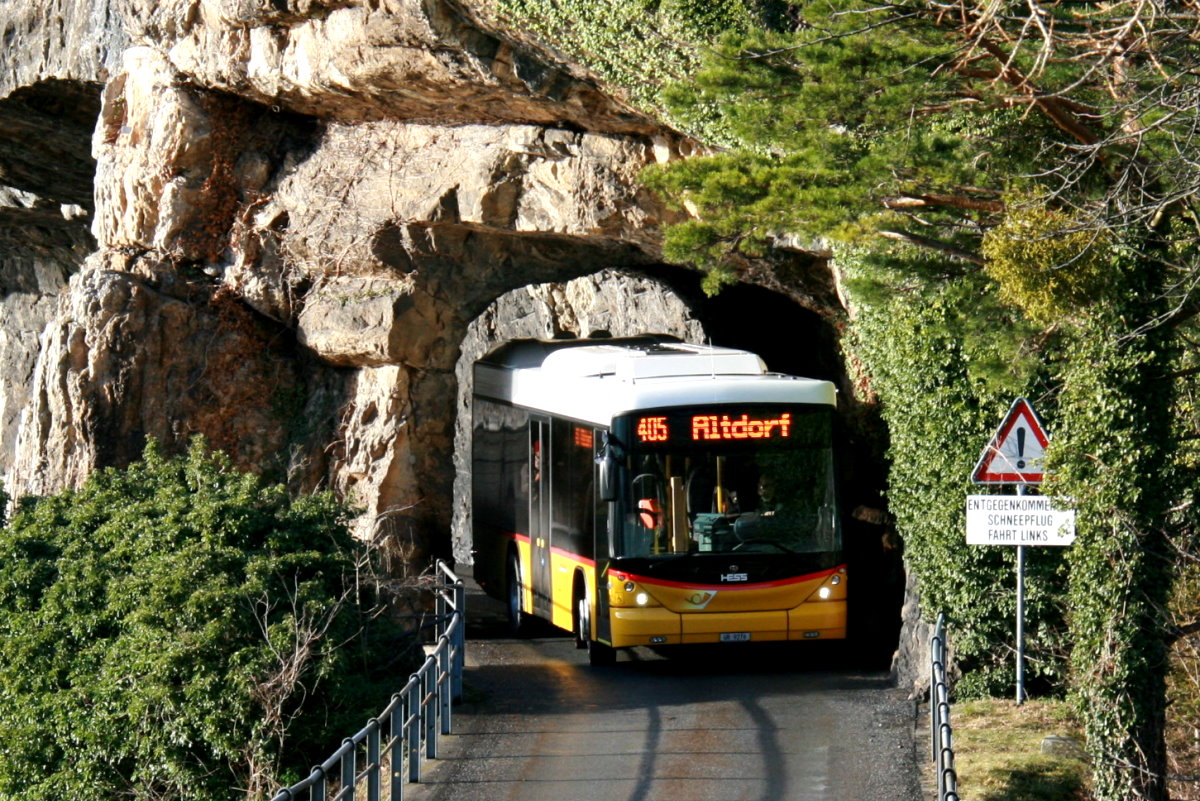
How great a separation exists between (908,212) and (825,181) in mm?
1106

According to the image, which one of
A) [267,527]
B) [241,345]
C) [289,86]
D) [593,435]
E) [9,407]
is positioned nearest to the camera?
[267,527]

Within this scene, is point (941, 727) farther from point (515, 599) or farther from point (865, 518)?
point (515, 599)

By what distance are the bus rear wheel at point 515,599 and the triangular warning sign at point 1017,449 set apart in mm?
7420

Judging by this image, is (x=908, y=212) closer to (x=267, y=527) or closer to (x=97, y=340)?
(x=267, y=527)

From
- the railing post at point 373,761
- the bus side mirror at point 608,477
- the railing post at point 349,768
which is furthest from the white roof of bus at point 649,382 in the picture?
the railing post at point 349,768

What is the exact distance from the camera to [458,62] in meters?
17.8

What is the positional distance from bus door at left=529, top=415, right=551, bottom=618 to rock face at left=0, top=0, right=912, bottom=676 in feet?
9.15

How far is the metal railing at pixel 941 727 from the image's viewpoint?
29.7ft

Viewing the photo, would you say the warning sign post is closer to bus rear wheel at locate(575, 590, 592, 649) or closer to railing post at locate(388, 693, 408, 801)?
bus rear wheel at locate(575, 590, 592, 649)

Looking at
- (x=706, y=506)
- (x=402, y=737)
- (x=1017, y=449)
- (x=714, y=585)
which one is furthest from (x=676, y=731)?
(x=1017, y=449)

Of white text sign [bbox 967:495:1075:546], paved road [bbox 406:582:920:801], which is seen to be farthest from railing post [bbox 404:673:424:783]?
white text sign [bbox 967:495:1075:546]

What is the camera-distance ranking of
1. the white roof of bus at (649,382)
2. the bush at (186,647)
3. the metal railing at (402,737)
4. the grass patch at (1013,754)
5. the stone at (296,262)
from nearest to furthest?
the metal railing at (402,737), the grass patch at (1013,754), the bush at (186,647), the white roof of bus at (649,382), the stone at (296,262)

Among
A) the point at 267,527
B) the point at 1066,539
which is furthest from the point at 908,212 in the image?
the point at 267,527

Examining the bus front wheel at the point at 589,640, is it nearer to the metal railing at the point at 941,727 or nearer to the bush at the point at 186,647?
the bush at the point at 186,647
